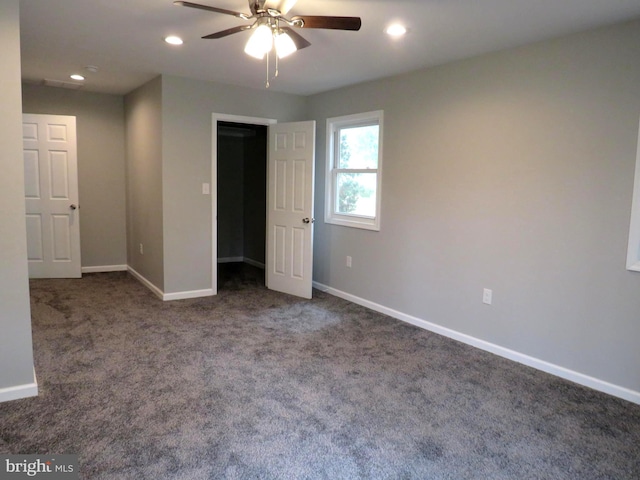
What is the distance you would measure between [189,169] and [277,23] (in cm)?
263

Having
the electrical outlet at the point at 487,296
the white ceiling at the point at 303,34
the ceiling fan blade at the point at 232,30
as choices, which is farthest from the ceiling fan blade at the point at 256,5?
the electrical outlet at the point at 487,296

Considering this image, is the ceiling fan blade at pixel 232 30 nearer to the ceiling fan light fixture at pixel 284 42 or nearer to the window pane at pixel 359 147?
the ceiling fan light fixture at pixel 284 42

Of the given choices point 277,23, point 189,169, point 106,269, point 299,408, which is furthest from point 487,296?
point 106,269

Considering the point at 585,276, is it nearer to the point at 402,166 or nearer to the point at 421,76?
the point at 402,166

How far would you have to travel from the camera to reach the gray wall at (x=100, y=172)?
19.2 ft

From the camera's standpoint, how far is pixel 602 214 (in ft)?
9.47

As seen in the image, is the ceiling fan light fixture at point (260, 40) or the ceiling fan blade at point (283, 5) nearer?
the ceiling fan blade at point (283, 5)

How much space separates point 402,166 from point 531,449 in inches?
106

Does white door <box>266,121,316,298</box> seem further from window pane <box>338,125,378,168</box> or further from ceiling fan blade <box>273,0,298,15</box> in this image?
ceiling fan blade <box>273,0,298,15</box>

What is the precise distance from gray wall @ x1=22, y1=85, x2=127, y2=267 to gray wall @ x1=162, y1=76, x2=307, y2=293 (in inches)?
73.7

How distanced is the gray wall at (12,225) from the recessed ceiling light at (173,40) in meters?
1.09

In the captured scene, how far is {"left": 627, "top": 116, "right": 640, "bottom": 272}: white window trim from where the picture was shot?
2.72 m

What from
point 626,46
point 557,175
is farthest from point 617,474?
point 626,46

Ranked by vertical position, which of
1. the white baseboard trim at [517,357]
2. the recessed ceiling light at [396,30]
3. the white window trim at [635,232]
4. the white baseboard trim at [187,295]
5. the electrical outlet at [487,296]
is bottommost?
the white baseboard trim at [517,357]
